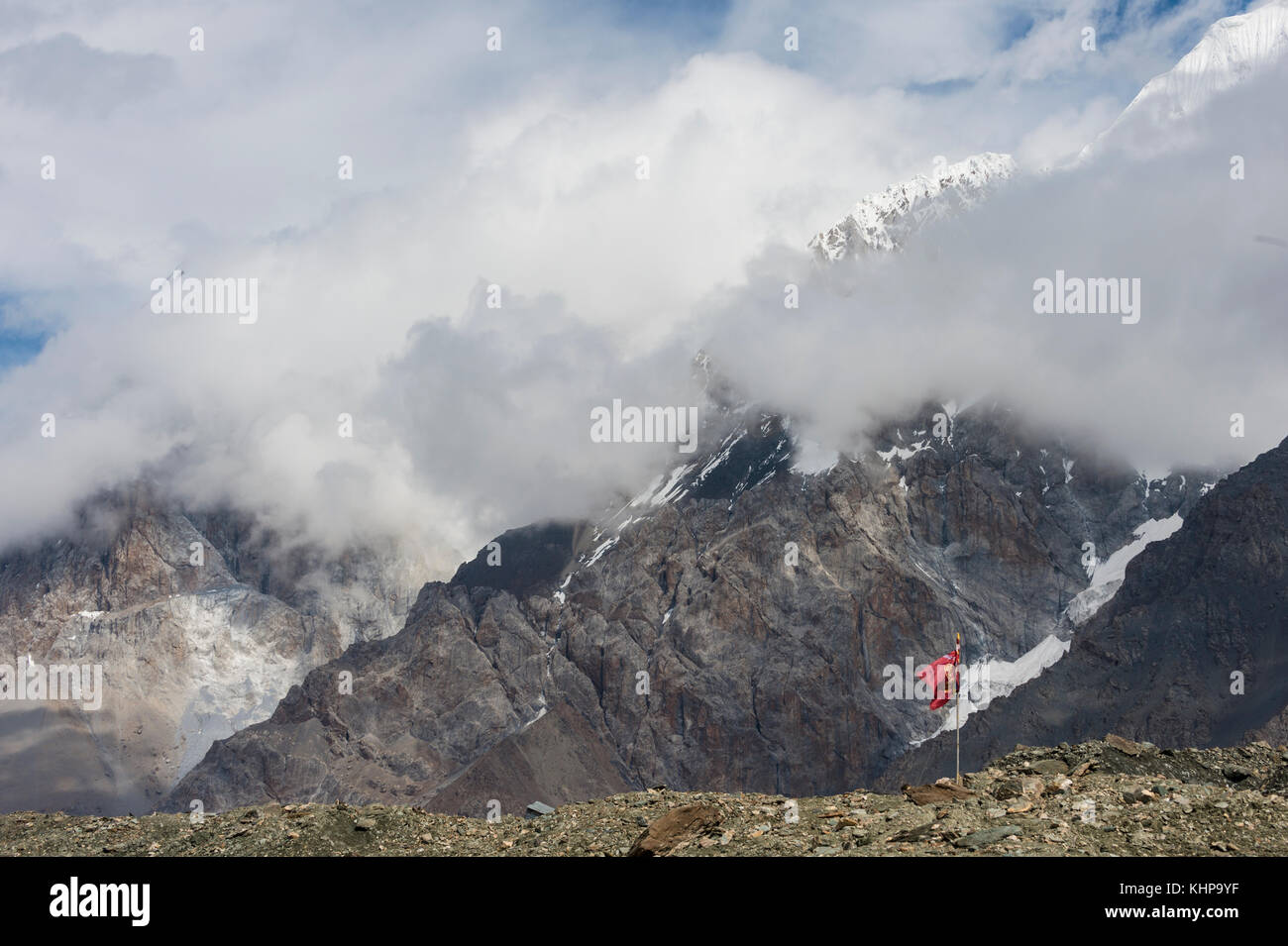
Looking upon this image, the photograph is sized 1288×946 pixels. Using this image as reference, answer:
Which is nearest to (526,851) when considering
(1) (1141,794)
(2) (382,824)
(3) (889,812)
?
(2) (382,824)

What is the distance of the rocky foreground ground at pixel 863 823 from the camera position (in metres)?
32.6

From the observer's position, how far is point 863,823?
117 feet

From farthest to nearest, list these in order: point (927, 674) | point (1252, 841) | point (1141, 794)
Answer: point (927, 674) → point (1141, 794) → point (1252, 841)

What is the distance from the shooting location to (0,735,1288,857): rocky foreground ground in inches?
1284

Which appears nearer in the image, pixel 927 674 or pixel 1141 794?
pixel 1141 794
